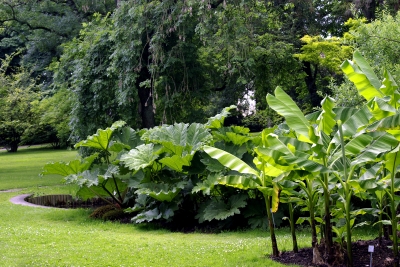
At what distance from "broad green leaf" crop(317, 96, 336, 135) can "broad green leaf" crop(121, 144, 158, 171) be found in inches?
206

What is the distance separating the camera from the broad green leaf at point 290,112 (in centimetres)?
624

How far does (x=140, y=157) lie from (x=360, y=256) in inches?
218

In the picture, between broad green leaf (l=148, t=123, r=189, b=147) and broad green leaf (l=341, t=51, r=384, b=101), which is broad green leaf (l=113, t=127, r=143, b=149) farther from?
broad green leaf (l=341, t=51, r=384, b=101)

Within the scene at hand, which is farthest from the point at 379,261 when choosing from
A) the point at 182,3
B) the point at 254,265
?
the point at 182,3

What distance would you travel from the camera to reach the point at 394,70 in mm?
9820

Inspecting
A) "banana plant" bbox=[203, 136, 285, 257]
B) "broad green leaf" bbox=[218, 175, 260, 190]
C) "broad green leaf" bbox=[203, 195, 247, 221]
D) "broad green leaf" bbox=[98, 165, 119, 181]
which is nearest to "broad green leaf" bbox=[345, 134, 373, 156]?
"banana plant" bbox=[203, 136, 285, 257]

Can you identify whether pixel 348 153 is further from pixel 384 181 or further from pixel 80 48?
pixel 80 48

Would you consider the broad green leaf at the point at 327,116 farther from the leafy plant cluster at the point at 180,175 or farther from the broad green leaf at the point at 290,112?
the leafy plant cluster at the point at 180,175

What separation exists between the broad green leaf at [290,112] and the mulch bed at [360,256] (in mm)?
1703

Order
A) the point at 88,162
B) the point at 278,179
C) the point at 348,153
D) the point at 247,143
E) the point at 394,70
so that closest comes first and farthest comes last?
the point at 348,153 → the point at 278,179 → the point at 394,70 → the point at 247,143 → the point at 88,162

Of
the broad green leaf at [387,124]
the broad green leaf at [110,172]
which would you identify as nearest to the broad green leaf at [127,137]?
the broad green leaf at [110,172]

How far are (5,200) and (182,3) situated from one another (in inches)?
298

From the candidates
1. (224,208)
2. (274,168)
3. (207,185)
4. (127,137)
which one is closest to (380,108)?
(274,168)

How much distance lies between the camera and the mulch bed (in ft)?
21.2
